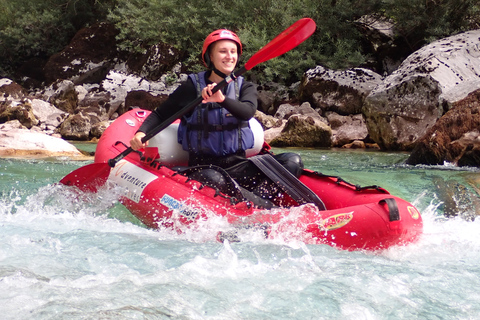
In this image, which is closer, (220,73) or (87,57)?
(220,73)

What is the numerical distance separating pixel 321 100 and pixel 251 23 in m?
3.27

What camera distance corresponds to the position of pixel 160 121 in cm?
318

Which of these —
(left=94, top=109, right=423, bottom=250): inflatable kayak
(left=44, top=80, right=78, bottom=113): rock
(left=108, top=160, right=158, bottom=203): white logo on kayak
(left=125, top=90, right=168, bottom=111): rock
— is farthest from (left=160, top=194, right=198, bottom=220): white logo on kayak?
(left=44, top=80, right=78, bottom=113): rock

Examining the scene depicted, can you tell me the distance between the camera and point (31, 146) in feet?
20.5

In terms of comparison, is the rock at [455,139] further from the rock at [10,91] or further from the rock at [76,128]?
the rock at [10,91]

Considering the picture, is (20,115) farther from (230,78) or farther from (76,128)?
(230,78)

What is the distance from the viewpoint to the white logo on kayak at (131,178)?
298cm

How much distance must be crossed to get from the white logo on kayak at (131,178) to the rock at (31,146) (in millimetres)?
3119

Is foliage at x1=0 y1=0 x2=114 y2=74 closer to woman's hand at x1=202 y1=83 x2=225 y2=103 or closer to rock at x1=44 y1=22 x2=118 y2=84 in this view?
rock at x1=44 y1=22 x2=118 y2=84

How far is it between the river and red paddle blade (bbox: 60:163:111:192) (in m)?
0.18

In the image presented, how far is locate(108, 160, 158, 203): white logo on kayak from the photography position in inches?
117

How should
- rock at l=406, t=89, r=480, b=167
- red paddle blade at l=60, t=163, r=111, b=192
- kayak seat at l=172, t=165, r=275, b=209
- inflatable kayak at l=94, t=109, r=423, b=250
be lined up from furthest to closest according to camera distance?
rock at l=406, t=89, r=480, b=167, red paddle blade at l=60, t=163, r=111, b=192, kayak seat at l=172, t=165, r=275, b=209, inflatable kayak at l=94, t=109, r=423, b=250

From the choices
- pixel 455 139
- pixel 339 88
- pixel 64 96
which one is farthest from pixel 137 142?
pixel 64 96

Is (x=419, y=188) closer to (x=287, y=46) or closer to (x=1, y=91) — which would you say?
(x=287, y=46)
